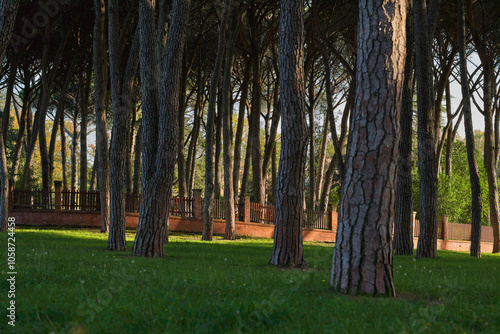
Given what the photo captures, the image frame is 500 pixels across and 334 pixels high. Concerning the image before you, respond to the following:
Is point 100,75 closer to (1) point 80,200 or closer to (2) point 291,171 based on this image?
(2) point 291,171

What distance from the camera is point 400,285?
5836mm

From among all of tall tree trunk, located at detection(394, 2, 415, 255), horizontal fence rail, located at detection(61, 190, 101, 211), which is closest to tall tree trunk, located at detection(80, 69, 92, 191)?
horizontal fence rail, located at detection(61, 190, 101, 211)

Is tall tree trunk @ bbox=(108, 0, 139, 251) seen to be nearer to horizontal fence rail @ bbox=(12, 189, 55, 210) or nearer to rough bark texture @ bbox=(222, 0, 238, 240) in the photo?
rough bark texture @ bbox=(222, 0, 238, 240)

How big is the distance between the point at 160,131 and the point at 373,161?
524 centimetres

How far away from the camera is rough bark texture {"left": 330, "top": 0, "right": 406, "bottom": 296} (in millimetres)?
5055

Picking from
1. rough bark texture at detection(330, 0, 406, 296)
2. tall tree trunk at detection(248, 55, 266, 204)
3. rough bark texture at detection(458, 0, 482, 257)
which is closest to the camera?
rough bark texture at detection(330, 0, 406, 296)

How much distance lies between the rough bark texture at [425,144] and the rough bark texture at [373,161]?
25.0 ft

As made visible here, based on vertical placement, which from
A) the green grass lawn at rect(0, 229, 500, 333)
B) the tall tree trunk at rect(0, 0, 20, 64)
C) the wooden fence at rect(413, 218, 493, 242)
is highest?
the tall tree trunk at rect(0, 0, 20, 64)

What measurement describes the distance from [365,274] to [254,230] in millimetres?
18701

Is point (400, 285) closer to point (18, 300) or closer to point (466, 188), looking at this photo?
point (18, 300)

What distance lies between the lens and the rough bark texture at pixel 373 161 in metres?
5.05

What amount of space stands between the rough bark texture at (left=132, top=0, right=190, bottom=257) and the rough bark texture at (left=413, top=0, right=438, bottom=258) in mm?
6480

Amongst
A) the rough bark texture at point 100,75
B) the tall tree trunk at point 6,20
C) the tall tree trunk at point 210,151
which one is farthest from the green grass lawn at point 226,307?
the tall tree trunk at point 210,151

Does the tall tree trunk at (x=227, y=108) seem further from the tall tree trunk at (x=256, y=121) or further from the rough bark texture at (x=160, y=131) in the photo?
the rough bark texture at (x=160, y=131)
